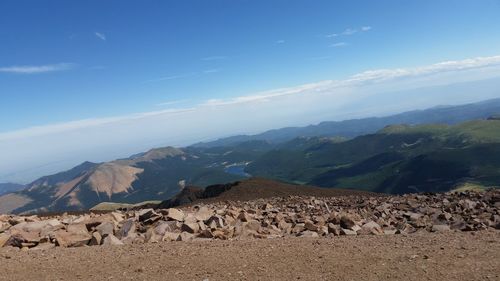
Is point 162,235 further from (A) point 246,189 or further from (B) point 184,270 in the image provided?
(A) point 246,189

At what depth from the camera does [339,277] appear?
11188 mm

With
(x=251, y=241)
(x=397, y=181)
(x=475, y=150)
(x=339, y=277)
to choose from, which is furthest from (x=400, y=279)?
(x=475, y=150)

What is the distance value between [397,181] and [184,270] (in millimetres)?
186042

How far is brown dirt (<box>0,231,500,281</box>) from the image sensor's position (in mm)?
11398

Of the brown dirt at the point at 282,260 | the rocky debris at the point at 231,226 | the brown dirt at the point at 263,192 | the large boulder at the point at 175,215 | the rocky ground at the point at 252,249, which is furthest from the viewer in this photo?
the brown dirt at the point at 263,192

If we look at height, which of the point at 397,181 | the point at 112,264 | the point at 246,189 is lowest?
the point at 397,181

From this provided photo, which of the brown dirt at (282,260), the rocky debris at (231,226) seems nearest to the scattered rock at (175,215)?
the rocky debris at (231,226)

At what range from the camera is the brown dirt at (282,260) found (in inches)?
449

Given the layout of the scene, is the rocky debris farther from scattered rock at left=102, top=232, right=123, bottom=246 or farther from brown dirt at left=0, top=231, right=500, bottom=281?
brown dirt at left=0, top=231, right=500, bottom=281

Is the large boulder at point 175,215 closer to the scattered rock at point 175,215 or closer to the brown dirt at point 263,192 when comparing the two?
the scattered rock at point 175,215

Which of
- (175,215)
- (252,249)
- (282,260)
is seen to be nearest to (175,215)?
(175,215)

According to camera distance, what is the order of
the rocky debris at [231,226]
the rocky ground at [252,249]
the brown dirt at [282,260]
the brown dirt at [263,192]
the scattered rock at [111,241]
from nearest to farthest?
the brown dirt at [282,260] → the rocky ground at [252,249] → the scattered rock at [111,241] → the rocky debris at [231,226] → the brown dirt at [263,192]

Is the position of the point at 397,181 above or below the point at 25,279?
below

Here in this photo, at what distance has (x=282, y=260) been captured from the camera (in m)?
12.7
